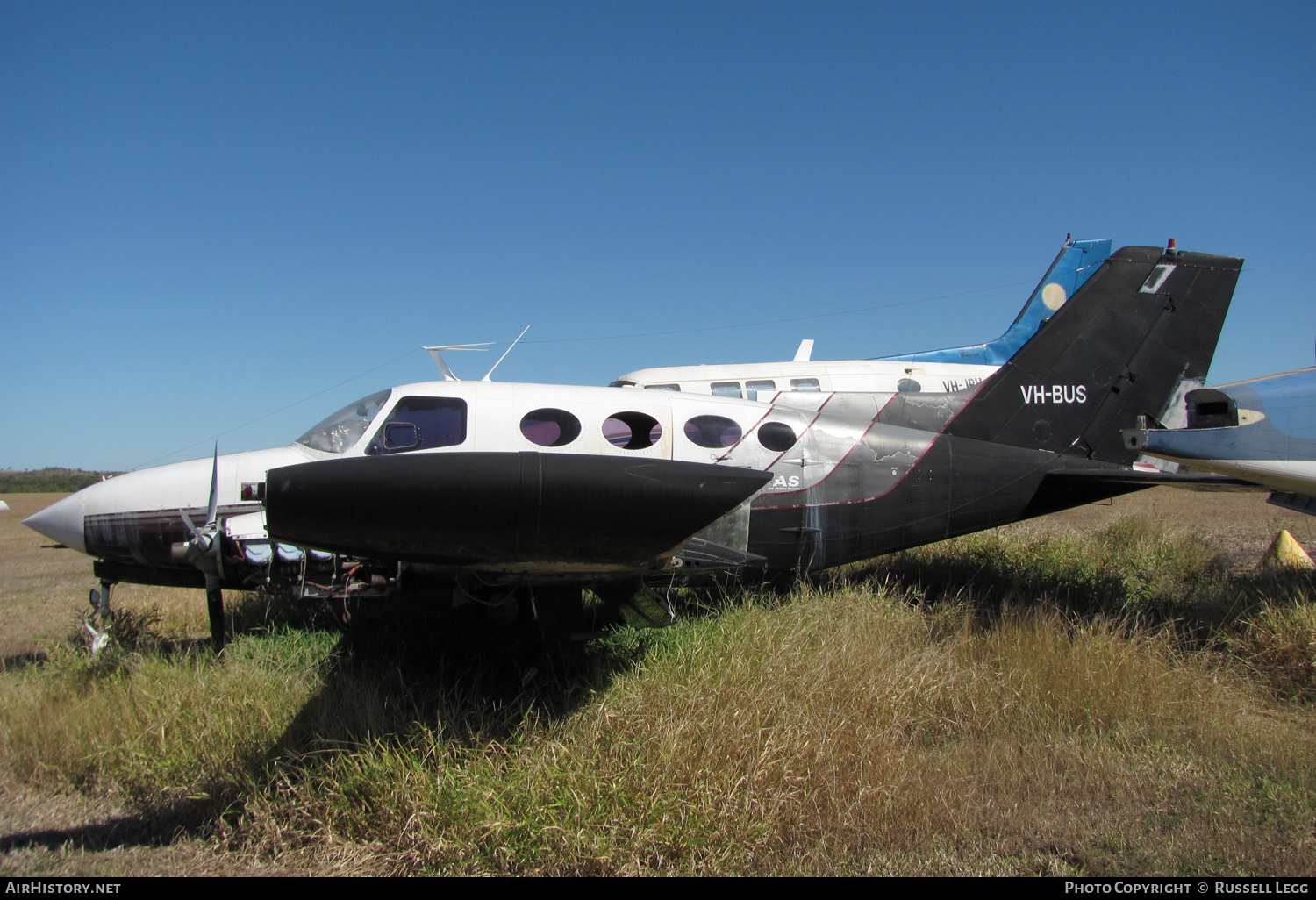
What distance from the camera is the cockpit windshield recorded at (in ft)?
21.5

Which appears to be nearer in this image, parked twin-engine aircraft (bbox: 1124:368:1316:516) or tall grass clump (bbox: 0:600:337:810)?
tall grass clump (bbox: 0:600:337:810)

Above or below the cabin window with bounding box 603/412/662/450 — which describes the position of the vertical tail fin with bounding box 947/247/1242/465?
above

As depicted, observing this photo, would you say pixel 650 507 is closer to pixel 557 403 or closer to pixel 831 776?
pixel 831 776

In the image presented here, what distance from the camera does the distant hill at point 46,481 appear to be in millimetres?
51287

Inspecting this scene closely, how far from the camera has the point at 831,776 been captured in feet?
14.0

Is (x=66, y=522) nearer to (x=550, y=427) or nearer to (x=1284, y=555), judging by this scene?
(x=550, y=427)

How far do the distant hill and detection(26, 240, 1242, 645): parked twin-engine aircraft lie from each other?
4445 cm

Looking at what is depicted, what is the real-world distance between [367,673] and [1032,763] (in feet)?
→ 16.5

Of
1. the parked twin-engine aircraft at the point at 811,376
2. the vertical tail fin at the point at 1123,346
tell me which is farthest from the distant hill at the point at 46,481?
the vertical tail fin at the point at 1123,346

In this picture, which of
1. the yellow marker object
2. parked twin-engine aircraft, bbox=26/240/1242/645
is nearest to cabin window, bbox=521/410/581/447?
parked twin-engine aircraft, bbox=26/240/1242/645

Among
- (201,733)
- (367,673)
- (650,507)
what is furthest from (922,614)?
(201,733)

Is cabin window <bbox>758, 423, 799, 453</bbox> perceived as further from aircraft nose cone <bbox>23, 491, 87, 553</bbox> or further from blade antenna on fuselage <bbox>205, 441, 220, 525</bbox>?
aircraft nose cone <bbox>23, 491, 87, 553</bbox>

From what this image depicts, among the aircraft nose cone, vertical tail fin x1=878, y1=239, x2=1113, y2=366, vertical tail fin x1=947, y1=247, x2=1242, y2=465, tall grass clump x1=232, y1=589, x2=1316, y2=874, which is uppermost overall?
vertical tail fin x1=878, y1=239, x2=1113, y2=366

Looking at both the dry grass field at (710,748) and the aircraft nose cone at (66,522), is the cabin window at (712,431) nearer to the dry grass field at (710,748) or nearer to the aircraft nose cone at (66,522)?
the dry grass field at (710,748)
